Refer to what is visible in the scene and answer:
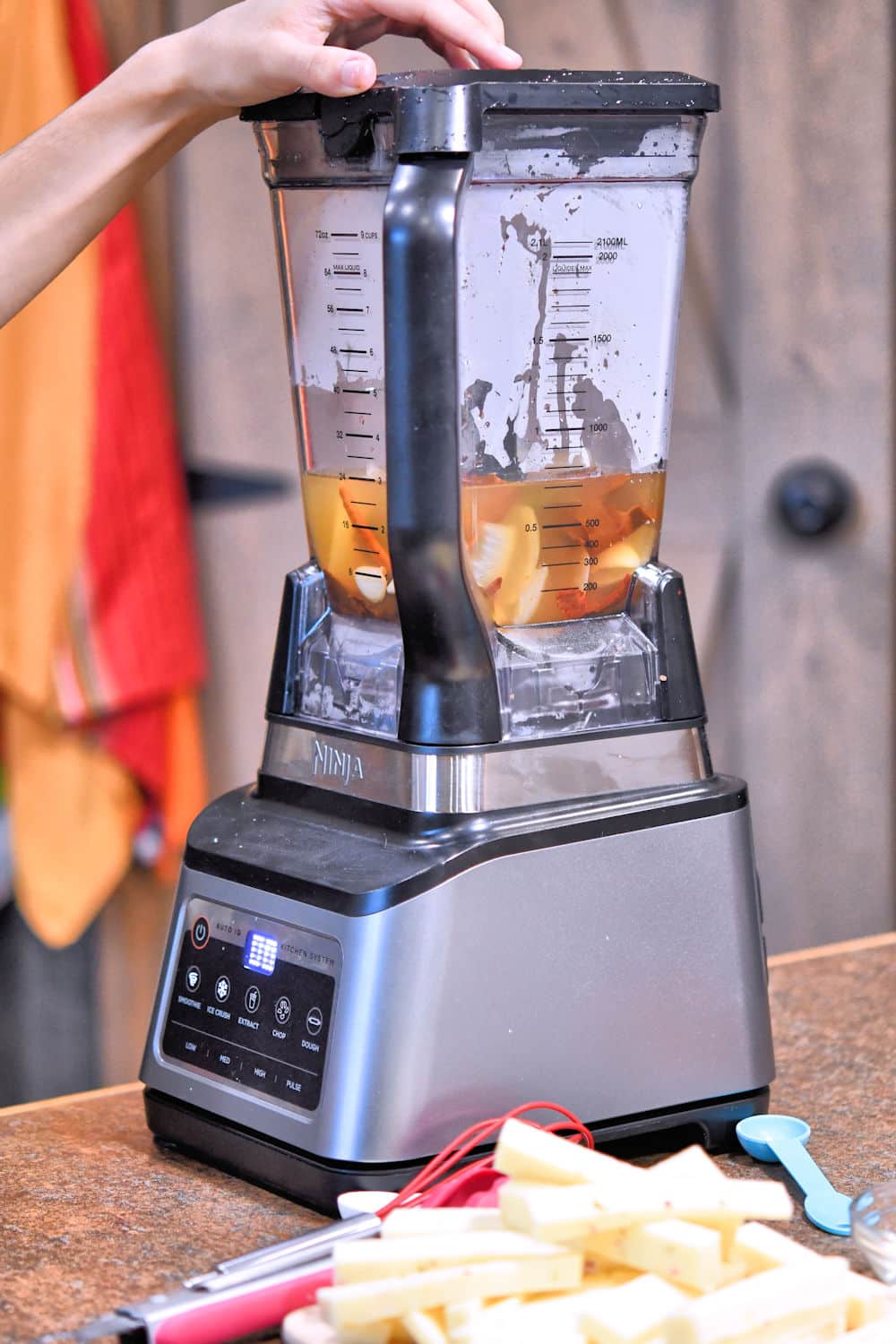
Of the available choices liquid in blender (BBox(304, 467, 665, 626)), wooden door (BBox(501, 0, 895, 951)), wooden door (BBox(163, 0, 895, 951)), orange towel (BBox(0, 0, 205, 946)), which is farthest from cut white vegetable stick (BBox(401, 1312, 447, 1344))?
wooden door (BBox(501, 0, 895, 951))

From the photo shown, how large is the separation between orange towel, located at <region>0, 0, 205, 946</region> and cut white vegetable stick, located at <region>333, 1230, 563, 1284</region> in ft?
4.44

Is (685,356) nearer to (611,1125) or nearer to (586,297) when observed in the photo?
(586,297)

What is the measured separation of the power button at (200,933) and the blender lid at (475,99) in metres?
0.44

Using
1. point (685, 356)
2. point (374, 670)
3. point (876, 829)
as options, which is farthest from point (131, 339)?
point (876, 829)

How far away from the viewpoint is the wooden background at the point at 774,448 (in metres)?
2.18

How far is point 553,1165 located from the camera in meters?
0.71

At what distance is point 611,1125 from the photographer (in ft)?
3.06

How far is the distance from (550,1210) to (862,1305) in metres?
0.13

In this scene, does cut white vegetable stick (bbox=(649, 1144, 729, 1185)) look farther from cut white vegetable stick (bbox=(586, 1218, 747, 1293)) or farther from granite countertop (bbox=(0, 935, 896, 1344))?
granite countertop (bbox=(0, 935, 896, 1344))

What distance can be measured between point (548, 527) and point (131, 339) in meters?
1.16

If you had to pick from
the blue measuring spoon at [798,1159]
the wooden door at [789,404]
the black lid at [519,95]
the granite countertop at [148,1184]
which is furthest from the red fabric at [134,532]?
the blue measuring spoon at [798,1159]

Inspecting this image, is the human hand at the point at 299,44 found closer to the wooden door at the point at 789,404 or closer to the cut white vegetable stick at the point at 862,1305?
the cut white vegetable stick at the point at 862,1305

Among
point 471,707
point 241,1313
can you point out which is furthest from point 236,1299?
point 471,707

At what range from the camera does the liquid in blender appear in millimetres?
930
